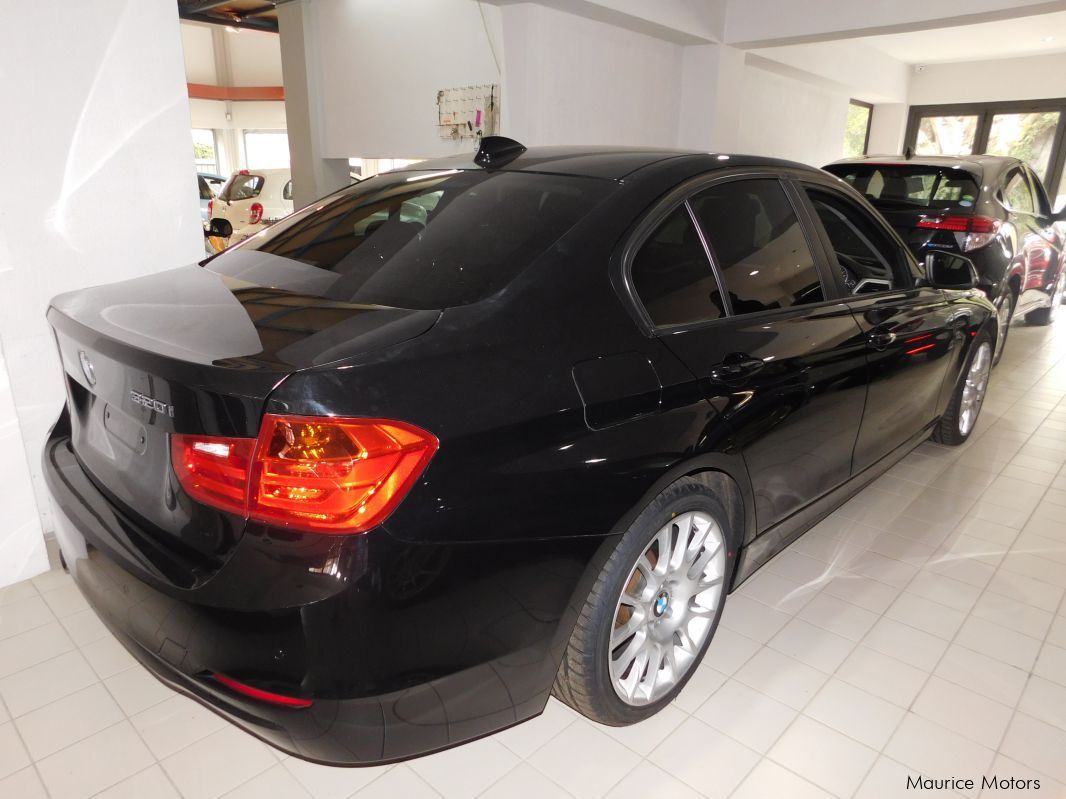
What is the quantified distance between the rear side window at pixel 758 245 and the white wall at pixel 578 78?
371cm

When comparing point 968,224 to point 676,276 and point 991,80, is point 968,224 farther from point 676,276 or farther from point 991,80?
point 991,80

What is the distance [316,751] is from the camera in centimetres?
119

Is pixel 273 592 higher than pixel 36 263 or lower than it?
lower

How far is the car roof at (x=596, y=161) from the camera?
1.73 m

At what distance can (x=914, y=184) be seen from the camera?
4805 mm

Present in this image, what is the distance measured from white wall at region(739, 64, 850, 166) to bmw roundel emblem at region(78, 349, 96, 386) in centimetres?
820

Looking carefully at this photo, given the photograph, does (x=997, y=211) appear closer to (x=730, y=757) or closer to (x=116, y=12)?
(x=730, y=757)

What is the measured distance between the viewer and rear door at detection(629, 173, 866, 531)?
5.33ft

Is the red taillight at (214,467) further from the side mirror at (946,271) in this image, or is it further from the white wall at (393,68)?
the white wall at (393,68)

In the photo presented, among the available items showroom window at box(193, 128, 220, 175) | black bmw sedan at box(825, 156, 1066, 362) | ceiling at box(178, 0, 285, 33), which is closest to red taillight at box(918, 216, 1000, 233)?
black bmw sedan at box(825, 156, 1066, 362)

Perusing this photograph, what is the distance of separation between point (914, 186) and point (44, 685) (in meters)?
5.27

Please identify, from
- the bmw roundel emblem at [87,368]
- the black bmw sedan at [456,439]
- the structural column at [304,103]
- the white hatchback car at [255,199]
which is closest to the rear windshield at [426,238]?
the black bmw sedan at [456,439]

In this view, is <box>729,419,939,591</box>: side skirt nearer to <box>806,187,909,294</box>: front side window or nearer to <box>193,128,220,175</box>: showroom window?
<box>806,187,909,294</box>: front side window

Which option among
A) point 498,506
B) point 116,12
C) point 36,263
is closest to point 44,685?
point 36,263
